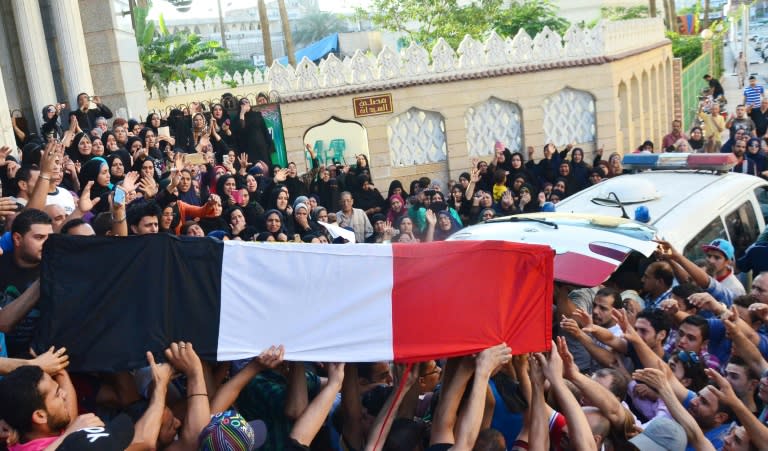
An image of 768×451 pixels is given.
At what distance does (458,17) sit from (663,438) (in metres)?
25.6

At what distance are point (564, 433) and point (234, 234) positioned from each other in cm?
482

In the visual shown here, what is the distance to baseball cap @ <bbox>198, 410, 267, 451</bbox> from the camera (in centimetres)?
350

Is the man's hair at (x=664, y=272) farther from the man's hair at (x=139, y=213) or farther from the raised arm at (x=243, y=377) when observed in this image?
the man's hair at (x=139, y=213)

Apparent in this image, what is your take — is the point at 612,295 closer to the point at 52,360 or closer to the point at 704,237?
the point at 704,237

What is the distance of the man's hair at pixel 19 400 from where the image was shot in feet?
11.2

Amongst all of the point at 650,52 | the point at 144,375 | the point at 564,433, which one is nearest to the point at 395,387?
the point at 564,433

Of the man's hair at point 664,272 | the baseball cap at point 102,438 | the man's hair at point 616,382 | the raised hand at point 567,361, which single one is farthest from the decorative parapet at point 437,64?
the baseball cap at point 102,438

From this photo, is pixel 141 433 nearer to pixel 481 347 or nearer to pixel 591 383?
pixel 481 347

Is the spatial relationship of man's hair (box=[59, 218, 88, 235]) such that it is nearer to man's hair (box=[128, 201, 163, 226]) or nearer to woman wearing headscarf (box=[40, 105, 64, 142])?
man's hair (box=[128, 201, 163, 226])

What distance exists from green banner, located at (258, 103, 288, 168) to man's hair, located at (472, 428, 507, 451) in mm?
12245

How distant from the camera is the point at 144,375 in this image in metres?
4.13

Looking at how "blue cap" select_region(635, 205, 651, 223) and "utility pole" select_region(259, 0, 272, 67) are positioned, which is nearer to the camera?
"blue cap" select_region(635, 205, 651, 223)

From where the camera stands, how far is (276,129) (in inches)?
624

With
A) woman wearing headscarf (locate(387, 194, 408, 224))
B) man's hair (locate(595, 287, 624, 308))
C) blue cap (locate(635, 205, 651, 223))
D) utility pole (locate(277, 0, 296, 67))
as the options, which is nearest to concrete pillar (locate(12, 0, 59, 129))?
woman wearing headscarf (locate(387, 194, 408, 224))
